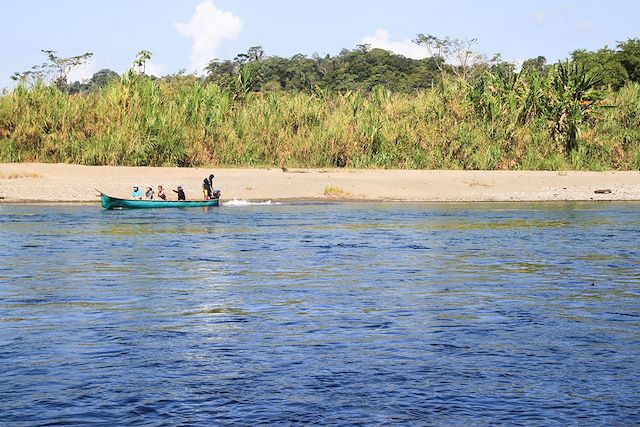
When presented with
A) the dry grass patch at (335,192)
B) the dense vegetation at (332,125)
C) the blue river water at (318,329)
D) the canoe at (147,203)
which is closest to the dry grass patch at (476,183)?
the dense vegetation at (332,125)

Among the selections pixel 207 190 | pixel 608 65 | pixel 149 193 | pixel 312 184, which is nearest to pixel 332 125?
pixel 312 184

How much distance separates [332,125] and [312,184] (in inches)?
229

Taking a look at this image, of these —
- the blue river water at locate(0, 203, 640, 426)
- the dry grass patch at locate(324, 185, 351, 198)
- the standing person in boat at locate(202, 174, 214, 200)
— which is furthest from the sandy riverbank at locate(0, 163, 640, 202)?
the blue river water at locate(0, 203, 640, 426)

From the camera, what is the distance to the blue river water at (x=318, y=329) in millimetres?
8953

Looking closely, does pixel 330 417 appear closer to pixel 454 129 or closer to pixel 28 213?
pixel 28 213

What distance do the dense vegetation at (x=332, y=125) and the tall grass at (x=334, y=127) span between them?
6 centimetres

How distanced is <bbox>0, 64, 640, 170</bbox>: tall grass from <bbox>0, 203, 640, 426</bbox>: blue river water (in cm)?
1665

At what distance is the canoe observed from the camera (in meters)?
31.4

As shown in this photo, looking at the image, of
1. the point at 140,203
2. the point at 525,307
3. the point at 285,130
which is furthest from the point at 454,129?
the point at 525,307

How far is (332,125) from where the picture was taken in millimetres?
44000

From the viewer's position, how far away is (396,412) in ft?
28.7

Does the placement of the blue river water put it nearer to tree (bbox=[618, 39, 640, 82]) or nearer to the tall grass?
the tall grass

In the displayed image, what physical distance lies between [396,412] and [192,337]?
3.81 metres

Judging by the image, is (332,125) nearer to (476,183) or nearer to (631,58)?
(476,183)
